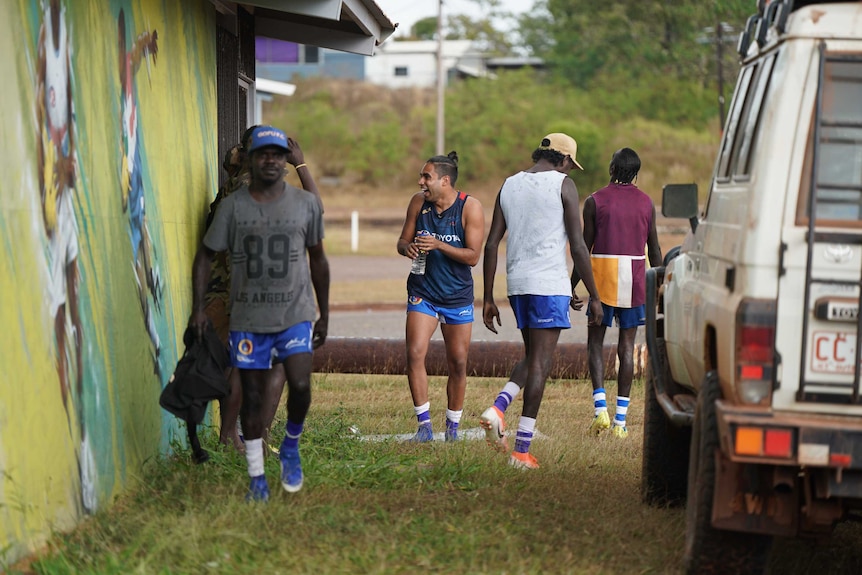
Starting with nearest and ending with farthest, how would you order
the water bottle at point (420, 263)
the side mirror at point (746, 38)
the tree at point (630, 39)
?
the side mirror at point (746, 38) → the water bottle at point (420, 263) → the tree at point (630, 39)

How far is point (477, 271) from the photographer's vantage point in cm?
2720

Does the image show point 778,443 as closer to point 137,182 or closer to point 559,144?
point 137,182

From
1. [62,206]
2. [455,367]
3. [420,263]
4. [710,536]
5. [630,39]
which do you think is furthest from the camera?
[630,39]

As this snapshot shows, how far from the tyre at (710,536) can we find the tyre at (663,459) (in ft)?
5.40

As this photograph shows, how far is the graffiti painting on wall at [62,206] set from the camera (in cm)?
545

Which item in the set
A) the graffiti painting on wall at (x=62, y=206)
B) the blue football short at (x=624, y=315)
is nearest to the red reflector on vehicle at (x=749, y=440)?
the graffiti painting on wall at (x=62, y=206)

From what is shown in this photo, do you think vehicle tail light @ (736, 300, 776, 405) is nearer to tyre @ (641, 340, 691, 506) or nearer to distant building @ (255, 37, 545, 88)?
tyre @ (641, 340, 691, 506)

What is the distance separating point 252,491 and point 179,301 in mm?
1920

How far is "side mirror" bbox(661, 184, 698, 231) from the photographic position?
5.91 meters

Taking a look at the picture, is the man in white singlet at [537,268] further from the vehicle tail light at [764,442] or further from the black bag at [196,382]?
the vehicle tail light at [764,442]

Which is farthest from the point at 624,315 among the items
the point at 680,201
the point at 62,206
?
the point at 62,206

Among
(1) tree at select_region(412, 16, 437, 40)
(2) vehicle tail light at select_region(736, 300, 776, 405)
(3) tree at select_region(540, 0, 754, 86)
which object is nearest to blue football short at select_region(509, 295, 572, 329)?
(2) vehicle tail light at select_region(736, 300, 776, 405)

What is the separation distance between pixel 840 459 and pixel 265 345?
2.83 meters

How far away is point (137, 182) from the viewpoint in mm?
6711
